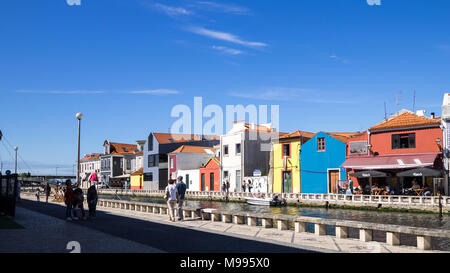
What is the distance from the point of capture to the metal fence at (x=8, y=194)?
63.9 feet

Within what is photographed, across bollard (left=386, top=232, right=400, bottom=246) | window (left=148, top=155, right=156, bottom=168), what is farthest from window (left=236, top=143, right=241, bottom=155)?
bollard (left=386, top=232, right=400, bottom=246)

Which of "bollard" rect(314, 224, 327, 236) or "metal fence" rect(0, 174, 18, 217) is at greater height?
"metal fence" rect(0, 174, 18, 217)

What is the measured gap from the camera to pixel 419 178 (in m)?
37.0

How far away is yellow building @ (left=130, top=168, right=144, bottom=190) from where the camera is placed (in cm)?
7944

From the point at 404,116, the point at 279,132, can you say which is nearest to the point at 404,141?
the point at 404,116

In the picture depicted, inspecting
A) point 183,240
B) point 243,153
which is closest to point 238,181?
point 243,153

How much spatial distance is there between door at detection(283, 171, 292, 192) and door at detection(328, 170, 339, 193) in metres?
5.31

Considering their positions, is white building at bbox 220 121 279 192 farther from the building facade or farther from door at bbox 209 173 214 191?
the building facade

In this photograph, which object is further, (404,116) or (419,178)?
(404,116)

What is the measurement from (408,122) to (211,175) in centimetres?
2752

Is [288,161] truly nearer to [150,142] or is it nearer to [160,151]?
[160,151]
